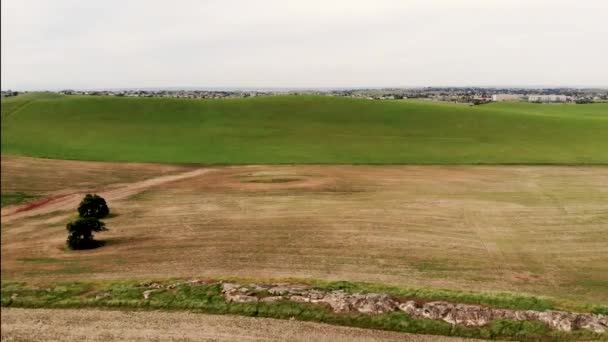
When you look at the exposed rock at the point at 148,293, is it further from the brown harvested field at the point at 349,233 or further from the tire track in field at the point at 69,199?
the tire track in field at the point at 69,199

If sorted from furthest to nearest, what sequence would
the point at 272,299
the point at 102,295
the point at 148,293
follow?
1. the point at 148,293
2. the point at 102,295
3. the point at 272,299

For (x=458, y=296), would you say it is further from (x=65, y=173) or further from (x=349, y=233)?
(x=65, y=173)

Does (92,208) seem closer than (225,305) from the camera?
No

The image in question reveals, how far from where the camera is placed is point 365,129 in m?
85.3

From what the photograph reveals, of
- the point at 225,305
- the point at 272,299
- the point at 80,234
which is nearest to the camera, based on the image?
the point at 225,305

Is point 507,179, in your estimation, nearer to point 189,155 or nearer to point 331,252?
point 331,252

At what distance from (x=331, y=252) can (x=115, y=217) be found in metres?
19.0

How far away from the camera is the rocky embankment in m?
20.0

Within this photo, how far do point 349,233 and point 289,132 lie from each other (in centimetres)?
5184

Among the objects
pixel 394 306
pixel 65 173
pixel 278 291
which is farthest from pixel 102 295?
pixel 65 173

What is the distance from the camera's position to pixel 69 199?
4262 centimetres

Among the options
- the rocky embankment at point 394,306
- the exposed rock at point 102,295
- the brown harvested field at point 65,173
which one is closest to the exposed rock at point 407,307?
the rocky embankment at point 394,306

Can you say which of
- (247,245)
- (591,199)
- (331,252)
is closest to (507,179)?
(591,199)

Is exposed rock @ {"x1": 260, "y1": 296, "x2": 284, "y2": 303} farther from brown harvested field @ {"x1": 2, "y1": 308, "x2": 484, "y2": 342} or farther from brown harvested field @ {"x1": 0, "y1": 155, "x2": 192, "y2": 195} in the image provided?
brown harvested field @ {"x1": 0, "y1": 155, "x2": 192, "y2": 195}
